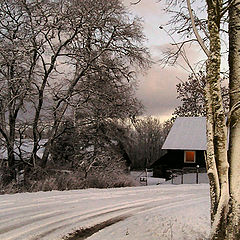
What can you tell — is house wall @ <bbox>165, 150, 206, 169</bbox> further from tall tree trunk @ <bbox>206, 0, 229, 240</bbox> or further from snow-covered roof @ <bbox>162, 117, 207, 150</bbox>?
tall tree trunk @ <bbox>206, 0, 229, 240</bbox>

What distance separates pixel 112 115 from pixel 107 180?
3.76 m

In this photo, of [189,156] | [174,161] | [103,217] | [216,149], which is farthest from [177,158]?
[216,149]

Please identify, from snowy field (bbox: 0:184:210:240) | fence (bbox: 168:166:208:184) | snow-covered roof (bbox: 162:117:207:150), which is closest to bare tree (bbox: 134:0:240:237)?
snowy field (bbox: 0:184:210:240)

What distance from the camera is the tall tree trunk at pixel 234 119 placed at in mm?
5844

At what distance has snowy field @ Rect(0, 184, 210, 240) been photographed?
6.96 m

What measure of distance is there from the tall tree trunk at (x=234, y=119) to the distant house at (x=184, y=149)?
84.6ft

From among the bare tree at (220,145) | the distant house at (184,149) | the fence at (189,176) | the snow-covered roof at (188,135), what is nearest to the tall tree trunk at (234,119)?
the bare tree at (220,145)

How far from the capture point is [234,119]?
243 inches

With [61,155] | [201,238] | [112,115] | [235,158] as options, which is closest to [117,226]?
[201,238]

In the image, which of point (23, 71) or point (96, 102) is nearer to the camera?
point (23, 71)

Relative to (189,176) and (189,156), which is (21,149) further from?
(189,156)

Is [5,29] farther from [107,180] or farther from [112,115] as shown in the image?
[107,180]

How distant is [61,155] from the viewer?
69.1ft

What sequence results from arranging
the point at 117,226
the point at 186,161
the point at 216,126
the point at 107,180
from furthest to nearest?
the point at 186,161 → the point at 107,180 → the point at 117,226 → the point at 216,126
